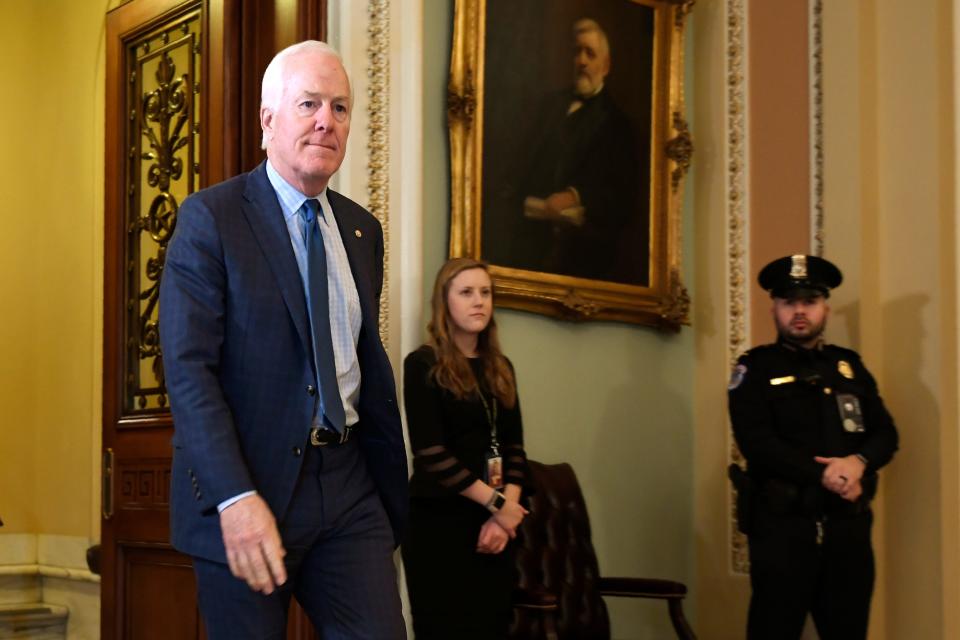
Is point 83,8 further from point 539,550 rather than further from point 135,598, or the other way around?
point 539,550

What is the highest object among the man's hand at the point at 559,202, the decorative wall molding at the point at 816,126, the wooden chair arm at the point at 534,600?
the decorative wall molding at the point at 816,126

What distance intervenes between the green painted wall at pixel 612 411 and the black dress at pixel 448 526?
2.60 ft

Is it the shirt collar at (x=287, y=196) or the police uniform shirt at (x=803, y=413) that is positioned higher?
the shirt collar at (x=287, y=196)

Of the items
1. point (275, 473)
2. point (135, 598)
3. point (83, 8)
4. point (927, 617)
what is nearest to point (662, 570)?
point (927, 617)

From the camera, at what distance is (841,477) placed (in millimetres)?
4898

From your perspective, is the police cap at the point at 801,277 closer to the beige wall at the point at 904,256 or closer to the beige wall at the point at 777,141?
the beige wall at the point at 904,256

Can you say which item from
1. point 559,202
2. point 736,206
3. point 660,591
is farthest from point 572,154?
point 660,591

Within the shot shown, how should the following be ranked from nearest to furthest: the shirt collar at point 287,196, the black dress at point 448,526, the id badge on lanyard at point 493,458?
the shirt collar at point 287,196 < the black dress at point 448,526 < the id badge on lanyard at point 493,458

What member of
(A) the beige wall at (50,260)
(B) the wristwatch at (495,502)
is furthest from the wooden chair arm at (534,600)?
(A) the beige wall at (50,260)

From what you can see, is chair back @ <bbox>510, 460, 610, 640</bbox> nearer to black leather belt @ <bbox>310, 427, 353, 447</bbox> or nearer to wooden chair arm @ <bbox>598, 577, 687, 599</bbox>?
wooden chair arm @ <bbox>598, 577, 687, 599</bbox>

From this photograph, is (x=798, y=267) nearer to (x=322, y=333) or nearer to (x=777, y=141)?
(x=777, y=141)

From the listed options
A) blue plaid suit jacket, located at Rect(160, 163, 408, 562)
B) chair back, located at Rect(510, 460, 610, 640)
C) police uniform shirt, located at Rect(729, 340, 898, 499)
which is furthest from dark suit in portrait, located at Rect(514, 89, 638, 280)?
blue plaid suit jacket, located at Rect(160, 163, 408, 562)

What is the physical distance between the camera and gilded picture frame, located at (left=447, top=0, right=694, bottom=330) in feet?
17.2

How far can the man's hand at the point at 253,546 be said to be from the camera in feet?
7.88
